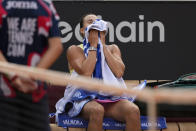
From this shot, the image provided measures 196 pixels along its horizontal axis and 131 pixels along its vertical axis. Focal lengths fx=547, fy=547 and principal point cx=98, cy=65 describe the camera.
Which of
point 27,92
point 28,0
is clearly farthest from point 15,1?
point 27,92

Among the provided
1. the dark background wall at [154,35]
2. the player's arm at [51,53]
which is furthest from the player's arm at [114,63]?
the player's arm at [51,53]

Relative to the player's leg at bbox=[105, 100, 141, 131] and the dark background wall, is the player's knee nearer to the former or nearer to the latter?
the player's leg at bbox=[105, 100, 141, 131]

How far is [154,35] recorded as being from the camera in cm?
613

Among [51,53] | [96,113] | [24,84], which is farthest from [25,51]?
[96,113]

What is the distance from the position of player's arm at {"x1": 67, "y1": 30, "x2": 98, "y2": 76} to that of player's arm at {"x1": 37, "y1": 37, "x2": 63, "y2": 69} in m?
1.61

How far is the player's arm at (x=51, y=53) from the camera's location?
293 cm

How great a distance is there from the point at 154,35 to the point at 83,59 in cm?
158

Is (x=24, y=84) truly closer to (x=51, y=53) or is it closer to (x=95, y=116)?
(x=51, y=53)

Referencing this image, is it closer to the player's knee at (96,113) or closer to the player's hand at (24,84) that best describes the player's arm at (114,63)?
the player's knee at (96,113)

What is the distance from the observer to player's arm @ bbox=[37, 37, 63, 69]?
2926 millimetres

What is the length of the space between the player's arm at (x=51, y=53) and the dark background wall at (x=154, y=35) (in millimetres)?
3064

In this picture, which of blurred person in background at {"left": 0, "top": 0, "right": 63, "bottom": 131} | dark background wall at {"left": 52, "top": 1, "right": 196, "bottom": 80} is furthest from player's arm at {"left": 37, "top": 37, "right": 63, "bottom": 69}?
dark background wall at {"left": 52, "top": 1, "right": 196, "bottom": 80}

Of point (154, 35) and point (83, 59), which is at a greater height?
point (154, 35)

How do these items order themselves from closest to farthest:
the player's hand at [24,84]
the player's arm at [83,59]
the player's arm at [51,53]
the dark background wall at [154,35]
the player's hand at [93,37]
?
the player's hand at [24,84]
the player's arm at [51,53]
the player's arm at [83,59]
the player's hand at [93,37]
the dark background wall at [154,35]
